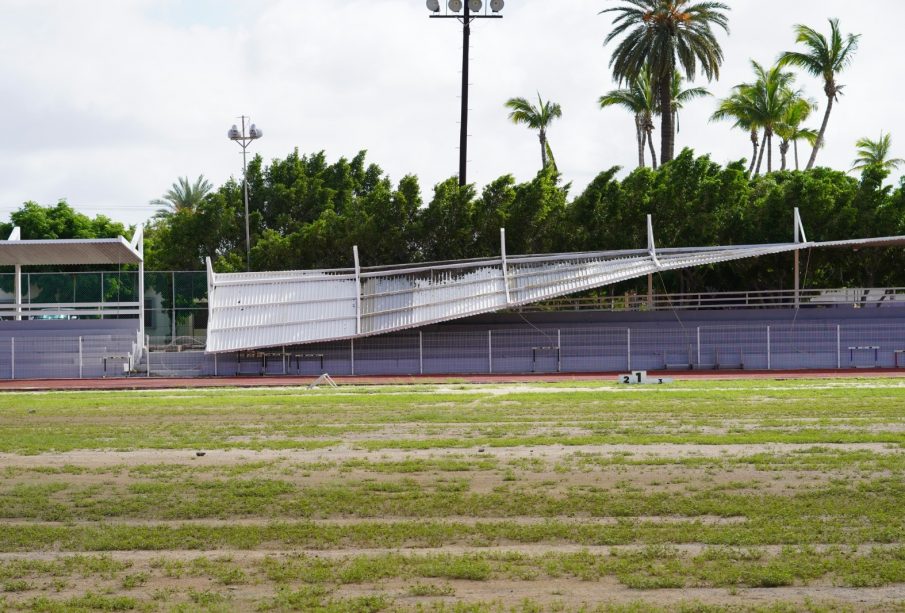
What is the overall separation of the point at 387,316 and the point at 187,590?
33776 mm

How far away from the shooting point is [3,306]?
4562 centimetres

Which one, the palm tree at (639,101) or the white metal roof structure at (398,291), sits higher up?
the palm tree at (639,101)

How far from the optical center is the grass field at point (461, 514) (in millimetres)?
9133

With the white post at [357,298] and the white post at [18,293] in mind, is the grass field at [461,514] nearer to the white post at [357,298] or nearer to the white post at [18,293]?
the white post at [357,298]

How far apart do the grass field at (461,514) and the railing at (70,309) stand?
24.3 metres

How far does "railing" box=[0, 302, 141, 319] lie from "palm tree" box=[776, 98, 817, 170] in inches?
2187

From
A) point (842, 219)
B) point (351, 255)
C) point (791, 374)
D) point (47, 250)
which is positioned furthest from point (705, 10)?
point (47, 250)

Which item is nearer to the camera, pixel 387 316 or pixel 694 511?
pixel 694 511

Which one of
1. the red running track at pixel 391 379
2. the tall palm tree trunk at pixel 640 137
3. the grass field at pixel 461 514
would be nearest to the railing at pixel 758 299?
the red running track at pixel 391 379

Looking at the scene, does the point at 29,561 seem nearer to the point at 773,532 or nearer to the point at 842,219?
the point at 773,532

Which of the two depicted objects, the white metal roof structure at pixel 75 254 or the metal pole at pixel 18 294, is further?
the metal pole at pixel 18 294

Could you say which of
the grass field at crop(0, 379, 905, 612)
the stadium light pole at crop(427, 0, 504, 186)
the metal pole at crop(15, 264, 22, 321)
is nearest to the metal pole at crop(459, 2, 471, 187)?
the stadium light pole at crop(427, 0, 504, 186)

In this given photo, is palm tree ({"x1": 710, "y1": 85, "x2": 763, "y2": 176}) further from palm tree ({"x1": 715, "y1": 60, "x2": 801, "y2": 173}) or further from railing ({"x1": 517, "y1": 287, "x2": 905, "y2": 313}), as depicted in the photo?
railing ({"x1": 517, "y1": 287, "x2": 905, "y2": 313})

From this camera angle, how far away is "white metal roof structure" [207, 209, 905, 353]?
1676 inches
